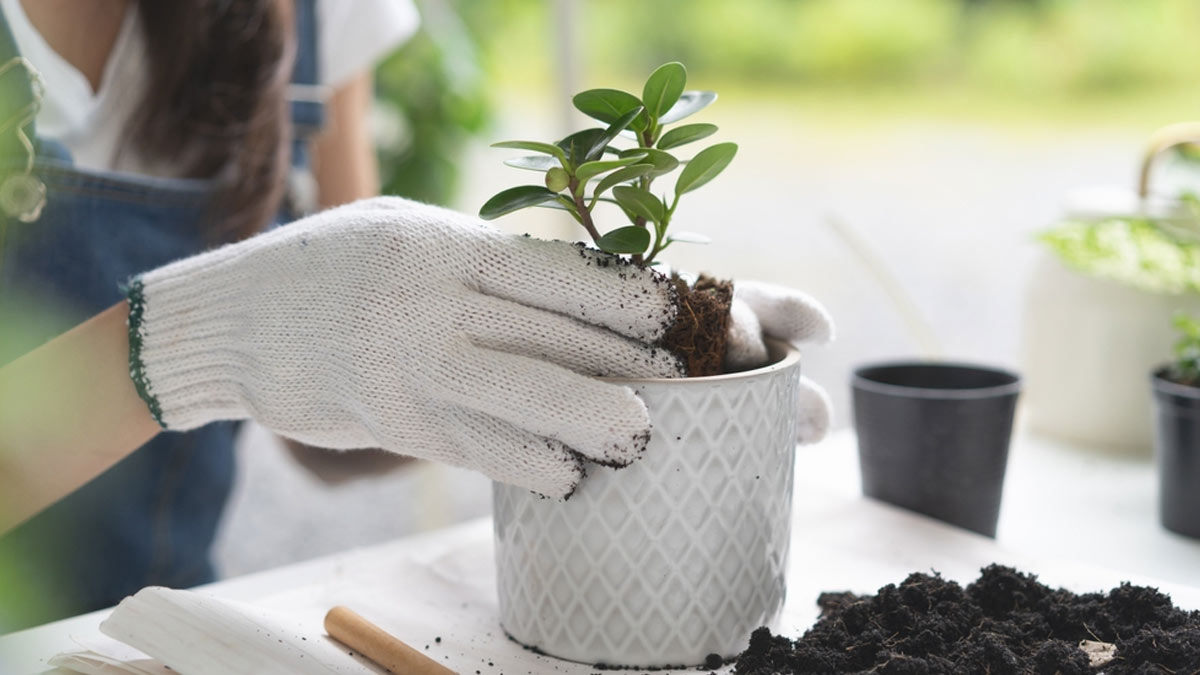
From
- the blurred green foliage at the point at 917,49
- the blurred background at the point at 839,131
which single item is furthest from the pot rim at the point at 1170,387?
the blurred green foliage at the point at 917,49

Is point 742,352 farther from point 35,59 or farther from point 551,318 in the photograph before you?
point 35,59

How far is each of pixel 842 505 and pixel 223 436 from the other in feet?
1.75

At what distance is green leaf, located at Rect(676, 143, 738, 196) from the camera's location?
47 cm

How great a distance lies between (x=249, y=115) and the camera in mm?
809

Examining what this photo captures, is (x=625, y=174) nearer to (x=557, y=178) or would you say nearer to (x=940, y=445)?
(x=557, y=178)

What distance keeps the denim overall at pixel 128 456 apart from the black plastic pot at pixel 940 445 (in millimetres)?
541

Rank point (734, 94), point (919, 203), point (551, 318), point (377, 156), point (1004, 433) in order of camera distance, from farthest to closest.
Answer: point (919, 203), point (734, 94), point (377, 156), point (1004, 433), point (551, 318)

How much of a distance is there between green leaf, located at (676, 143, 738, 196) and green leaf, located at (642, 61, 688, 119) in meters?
0.03

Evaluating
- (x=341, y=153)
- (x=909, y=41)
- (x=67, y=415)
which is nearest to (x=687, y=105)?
(x=67, y=415)

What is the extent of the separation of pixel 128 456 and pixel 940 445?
62cm

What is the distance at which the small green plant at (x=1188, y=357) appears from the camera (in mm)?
704

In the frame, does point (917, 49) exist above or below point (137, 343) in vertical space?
above

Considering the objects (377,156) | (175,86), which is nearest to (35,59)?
(175,86)

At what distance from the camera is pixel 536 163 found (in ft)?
1.48
